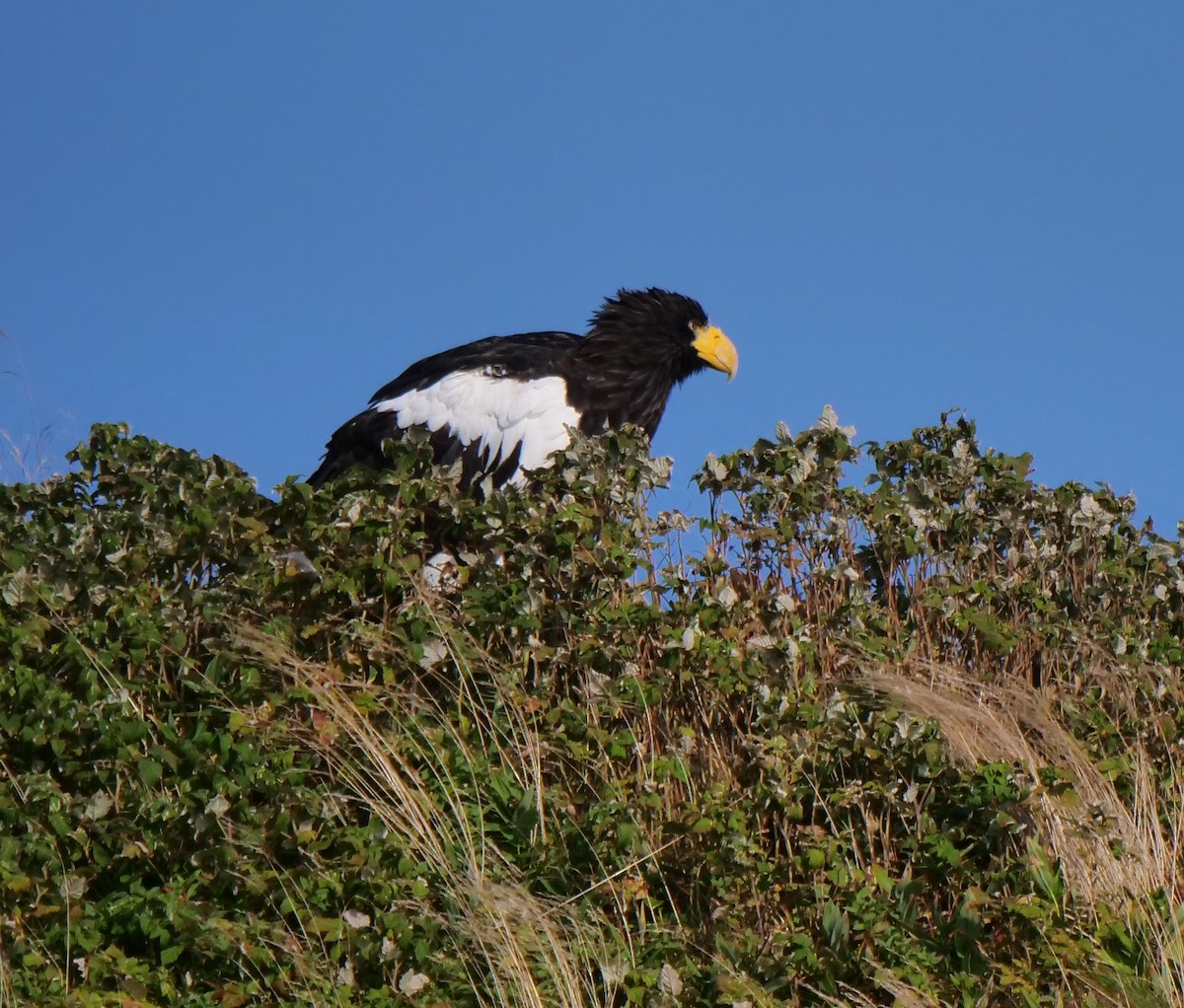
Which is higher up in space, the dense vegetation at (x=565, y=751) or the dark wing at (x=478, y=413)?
the dark wing at (x=478, y=413)

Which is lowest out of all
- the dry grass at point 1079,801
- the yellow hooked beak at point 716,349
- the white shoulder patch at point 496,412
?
the dry grass at point 1079,801

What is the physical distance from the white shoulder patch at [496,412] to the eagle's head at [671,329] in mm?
1034

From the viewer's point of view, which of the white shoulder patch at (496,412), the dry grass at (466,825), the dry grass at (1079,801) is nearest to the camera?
the dry grass at (466,825)

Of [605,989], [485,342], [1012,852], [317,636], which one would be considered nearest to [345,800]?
[317,636]

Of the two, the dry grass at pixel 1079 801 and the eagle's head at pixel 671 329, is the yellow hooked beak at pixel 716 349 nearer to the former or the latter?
the eagle's head at pixel 671 329

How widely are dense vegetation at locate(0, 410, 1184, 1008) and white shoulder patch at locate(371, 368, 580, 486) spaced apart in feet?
7.09

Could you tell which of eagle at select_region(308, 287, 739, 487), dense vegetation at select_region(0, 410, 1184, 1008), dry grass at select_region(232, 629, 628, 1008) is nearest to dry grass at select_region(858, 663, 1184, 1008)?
dense vegetation at select_region(0, 410, 1184, 1008)

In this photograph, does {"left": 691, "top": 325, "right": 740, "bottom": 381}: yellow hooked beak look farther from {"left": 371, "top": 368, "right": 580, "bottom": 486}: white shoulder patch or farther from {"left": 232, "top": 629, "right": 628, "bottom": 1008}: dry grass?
{"left": 232, "top": 629, "right": 628, "bottom": 1008}: dry grass

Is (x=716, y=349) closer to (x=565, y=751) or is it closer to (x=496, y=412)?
(x=496, y=412)

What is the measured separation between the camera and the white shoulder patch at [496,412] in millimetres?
7609

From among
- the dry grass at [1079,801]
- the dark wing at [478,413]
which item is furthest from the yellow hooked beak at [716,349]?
the dry grass at [1079,801]

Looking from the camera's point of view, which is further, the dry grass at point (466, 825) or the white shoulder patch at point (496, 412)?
the white shoulder patch at point (496, 412)

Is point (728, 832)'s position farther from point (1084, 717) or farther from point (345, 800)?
point (1084, 717)

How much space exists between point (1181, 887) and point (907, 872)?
Result: 4.02 feet
